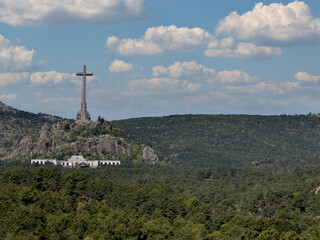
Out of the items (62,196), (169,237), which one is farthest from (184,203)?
(169,237)

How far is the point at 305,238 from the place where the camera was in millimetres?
132375

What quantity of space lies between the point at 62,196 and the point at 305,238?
68451mm

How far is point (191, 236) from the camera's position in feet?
481

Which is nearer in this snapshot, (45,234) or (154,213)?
(45,234)

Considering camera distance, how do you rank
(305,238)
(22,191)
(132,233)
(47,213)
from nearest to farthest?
(305,238) < (132,233) < (47,213) < (22,191)

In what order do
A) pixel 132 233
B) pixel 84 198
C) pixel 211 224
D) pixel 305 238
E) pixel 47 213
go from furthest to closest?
pixel 84 198
pixel 211 224
pixel 47 213
pixel 132 233
pixel 305 238

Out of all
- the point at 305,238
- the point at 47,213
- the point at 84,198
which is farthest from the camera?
the point at 84,198

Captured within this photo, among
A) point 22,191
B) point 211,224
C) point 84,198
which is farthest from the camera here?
point 84,198

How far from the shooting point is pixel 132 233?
14650 centimetres

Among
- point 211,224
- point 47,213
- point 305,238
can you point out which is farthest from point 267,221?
point 47,213

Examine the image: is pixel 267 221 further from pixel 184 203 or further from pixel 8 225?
pixel 8 225

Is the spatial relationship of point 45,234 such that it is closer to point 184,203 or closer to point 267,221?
point 267,221

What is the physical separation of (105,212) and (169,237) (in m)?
21.3

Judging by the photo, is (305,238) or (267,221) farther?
(267,221)
